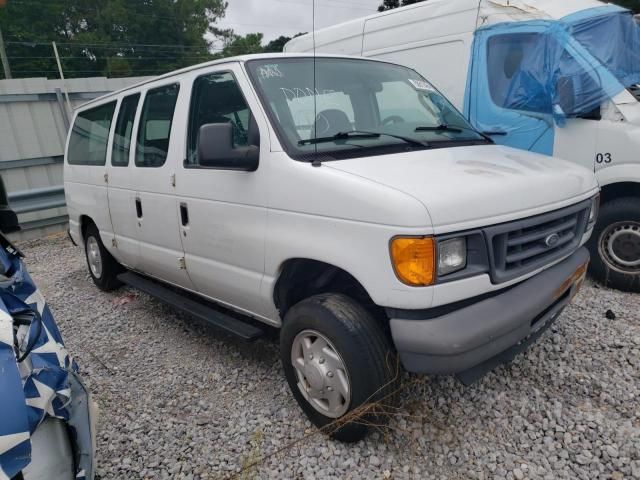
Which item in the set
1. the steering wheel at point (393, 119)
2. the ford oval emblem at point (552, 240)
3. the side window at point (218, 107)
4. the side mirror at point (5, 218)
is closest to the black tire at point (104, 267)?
the side mirror at point (5, 218)

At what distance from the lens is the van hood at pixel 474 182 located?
2.03 metres

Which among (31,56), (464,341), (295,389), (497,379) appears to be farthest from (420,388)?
(31,56)

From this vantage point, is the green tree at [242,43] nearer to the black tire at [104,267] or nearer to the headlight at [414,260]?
the black tire at [104,267]

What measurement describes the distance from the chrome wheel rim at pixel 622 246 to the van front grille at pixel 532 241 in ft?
5.94

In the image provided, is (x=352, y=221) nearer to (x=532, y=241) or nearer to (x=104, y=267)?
(x=532, y=241)

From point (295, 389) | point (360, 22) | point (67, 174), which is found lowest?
point (295, 389)

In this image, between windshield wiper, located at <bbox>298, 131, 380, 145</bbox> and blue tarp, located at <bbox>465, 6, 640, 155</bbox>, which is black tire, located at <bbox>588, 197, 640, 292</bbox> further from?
windshield wiper, located at <bbox>298, 131, 380, 145</bbox>

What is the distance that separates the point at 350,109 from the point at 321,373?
1.60 m

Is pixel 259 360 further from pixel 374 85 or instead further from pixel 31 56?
pixel 31 56

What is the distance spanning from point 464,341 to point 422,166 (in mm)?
893

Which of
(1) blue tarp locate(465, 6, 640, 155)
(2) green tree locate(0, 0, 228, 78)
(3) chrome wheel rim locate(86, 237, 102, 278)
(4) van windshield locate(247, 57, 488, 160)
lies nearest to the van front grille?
(4) van windshield locate(247, 57, 488, 160)

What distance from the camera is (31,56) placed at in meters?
33.1

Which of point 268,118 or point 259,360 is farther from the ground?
point 268,118

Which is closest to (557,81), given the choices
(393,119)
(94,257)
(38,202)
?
(393,119)
